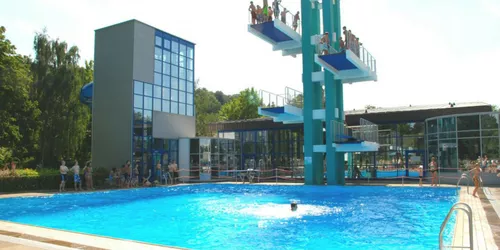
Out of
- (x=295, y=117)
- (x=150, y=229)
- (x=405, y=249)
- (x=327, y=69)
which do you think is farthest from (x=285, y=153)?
(x=405, y=249)

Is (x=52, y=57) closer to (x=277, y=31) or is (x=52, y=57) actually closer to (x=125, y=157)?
(x=125, y=157)

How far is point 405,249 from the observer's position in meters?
7.98

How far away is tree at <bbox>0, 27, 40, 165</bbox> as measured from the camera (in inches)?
1045

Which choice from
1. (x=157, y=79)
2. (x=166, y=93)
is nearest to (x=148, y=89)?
(x=157, y=79)

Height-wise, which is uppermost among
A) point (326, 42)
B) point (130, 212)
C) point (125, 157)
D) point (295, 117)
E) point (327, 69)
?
point (326, 42)

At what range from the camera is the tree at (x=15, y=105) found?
1045 inches

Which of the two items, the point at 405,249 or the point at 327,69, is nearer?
the point at 405,249

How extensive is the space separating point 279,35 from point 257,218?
15.2 m

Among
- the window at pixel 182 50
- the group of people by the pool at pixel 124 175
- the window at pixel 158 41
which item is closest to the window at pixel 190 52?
the window at pixel 182 50

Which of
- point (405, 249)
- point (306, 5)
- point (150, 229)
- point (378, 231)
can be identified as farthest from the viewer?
point (306, 5)

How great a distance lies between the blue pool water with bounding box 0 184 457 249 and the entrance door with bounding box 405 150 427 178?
26.7ft

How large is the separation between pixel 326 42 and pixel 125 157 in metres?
14.5

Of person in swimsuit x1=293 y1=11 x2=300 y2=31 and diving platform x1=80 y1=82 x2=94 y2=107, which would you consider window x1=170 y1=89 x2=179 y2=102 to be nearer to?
diving platform x1=80 y1=82 x2=94 y2=107

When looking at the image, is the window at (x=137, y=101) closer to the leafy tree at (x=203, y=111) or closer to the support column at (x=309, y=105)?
the support column at (x=309, y=105)
